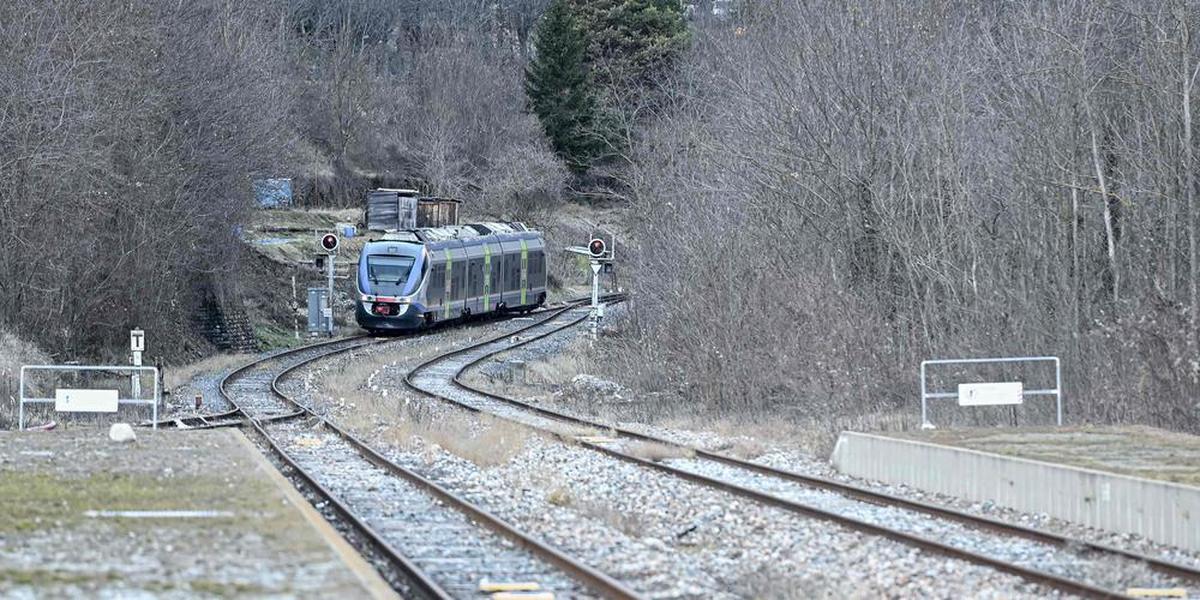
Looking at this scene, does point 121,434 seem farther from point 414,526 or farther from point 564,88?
point 564,88

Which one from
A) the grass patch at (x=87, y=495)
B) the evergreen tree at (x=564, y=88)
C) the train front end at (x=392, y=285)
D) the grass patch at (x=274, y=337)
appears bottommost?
the grass patch at (x=87, y=495)

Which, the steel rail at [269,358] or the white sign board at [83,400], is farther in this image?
the steel rail at [269,358]

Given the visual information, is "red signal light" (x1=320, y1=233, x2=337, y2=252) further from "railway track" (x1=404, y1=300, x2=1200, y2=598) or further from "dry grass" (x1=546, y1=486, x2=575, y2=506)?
"dry grass" (x1=546, y1=486, x2=575, y2=506)

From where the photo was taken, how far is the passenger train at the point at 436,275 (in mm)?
45344

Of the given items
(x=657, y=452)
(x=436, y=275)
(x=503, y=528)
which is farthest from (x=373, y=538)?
(x=436, y=275)

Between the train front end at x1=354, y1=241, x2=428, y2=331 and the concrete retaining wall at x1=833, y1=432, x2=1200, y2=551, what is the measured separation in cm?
2786

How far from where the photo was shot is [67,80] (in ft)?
103

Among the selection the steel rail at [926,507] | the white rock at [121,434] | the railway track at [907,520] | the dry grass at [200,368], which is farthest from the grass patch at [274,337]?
the white rock at [121,434]

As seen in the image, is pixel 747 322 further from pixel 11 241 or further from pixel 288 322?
pixel 288 322

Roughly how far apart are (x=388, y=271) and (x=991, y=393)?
27.9 meters

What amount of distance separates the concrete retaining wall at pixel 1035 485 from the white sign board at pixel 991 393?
7.19 ft

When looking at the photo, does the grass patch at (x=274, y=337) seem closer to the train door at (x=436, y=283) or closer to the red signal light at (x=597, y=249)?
the train door at (x=436, y=283)

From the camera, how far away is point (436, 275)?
46.2m

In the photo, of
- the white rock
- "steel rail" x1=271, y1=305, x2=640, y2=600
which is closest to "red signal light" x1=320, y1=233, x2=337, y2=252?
"steel rail" x1=271, y1=305, x2=640, y2=600
